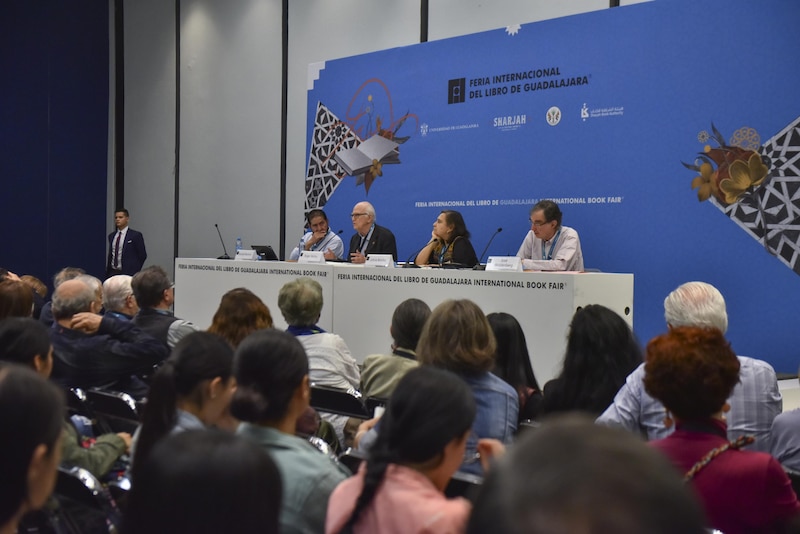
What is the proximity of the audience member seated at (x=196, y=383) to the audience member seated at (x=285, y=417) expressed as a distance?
0.64 ft

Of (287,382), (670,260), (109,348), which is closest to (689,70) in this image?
(670,260)

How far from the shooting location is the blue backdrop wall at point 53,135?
1134cm

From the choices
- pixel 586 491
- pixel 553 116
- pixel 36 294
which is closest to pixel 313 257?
pixel 36 294

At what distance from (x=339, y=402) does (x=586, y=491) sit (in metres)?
2.54

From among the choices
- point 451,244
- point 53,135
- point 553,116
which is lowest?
point 451,244

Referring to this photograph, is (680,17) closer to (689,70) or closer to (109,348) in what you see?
(689,70)

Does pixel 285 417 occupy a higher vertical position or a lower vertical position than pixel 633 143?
lower

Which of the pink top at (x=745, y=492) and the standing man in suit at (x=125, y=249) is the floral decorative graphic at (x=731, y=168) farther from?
the standing man in suit at (x=125, y=249)

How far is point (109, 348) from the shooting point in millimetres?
3209

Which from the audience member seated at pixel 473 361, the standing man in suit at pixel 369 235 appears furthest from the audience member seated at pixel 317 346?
the standing man in suit at pixel 369 235

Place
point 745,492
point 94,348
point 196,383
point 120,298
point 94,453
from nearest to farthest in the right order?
1. point 745,492
2. point 196,383
3. point 94,453
4. point 94,348
5. point 120,298

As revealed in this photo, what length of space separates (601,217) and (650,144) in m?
0.73

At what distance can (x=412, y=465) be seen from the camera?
143 cm

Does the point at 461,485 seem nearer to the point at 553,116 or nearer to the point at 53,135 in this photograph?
the point at 553,116
